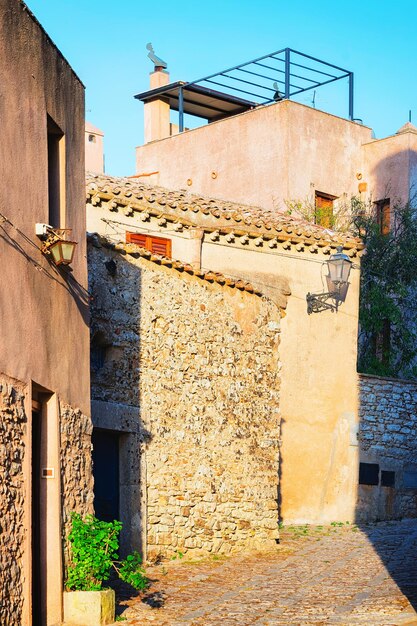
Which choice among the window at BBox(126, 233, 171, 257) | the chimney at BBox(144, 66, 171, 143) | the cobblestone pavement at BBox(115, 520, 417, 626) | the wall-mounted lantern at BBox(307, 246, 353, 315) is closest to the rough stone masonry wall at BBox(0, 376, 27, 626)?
the cobblestone pavement at BBox(115, 520, 417, 626)

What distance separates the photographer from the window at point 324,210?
28125 millimetres

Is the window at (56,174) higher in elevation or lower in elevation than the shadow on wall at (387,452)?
higher

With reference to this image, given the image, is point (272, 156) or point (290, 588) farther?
point (272, 156)

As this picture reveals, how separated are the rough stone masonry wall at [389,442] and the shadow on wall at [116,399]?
8.93 meters

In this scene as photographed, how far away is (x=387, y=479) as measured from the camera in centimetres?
2308

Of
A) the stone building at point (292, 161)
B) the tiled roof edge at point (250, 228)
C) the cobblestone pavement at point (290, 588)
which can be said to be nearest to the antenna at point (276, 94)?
the stone building at point (292, 161)

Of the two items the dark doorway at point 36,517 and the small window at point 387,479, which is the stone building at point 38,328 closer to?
the dark doorway at point 36,517

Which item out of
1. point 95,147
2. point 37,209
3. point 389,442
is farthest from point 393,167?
point 37,209

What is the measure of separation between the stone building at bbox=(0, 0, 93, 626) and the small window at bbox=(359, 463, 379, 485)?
37.6ft

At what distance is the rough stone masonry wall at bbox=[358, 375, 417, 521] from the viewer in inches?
898

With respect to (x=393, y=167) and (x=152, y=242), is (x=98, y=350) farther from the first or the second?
(x=393, y=167)

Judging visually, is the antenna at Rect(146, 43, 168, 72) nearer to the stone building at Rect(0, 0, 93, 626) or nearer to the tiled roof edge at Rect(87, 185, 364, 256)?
the tiled roof edge at Rect(87, 185, 364, 256)

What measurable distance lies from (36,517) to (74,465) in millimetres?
936

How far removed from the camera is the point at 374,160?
30.2 meters
